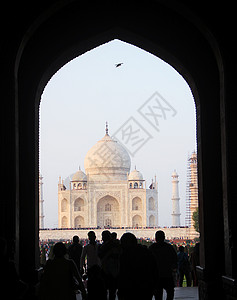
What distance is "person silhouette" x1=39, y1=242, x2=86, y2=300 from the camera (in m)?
3.84

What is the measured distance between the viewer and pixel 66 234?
36531 mm

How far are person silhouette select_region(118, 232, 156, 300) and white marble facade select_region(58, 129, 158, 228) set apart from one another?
36.5m

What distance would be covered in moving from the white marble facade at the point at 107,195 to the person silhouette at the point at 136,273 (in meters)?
36.5

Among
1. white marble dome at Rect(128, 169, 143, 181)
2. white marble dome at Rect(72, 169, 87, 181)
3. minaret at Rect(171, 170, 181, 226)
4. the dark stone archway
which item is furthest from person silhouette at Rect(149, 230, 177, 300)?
minaret at Rect(171, 170, 181, 226)

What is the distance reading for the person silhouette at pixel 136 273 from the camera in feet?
13.3

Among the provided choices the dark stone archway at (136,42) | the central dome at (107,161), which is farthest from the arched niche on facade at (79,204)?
the dark stone archway at (136,42)

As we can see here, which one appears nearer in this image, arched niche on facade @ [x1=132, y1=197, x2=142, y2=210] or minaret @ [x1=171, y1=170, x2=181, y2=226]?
arched niche on facade @ [x1=132, y1=197, x2=142, y2=210]

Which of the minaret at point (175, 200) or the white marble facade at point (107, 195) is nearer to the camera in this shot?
the white marble facade at point (107, 195)

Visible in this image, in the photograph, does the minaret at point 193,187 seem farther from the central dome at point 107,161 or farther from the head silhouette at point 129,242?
the head silhouette at point 129,242

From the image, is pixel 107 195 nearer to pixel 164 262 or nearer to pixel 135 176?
pixel 135 176

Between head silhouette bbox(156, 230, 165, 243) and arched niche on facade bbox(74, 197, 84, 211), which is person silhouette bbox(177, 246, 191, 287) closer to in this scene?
head silhouette bbox(156, 230, 165, 243)

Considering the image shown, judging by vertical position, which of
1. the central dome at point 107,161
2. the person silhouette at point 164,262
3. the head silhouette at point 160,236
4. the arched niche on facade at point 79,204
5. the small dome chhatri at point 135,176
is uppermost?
the central dome at point 107,161

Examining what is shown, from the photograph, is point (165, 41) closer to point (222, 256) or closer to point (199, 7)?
point (199, 7)

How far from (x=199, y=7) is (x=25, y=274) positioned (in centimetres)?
326
